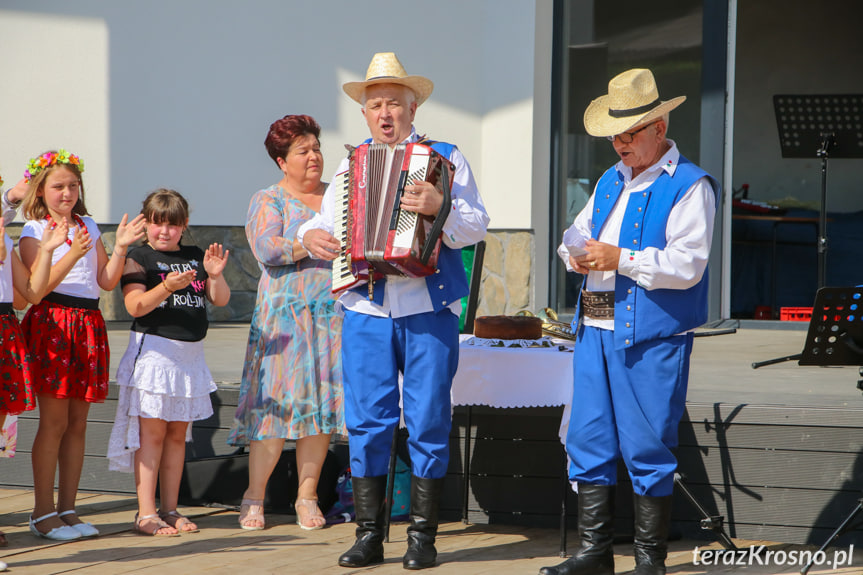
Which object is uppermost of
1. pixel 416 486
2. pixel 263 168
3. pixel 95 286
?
pixel 263 168

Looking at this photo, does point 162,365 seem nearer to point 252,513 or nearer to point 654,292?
point 252,513

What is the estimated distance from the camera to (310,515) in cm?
393

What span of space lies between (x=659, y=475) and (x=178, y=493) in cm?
210

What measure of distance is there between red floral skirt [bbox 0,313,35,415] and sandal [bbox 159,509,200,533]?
737 millimetres

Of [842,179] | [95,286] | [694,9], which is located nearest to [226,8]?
[694,9]

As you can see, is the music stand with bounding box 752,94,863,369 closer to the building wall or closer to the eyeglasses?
the building wall

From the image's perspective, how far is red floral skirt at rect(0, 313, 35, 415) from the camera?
11.2 feet

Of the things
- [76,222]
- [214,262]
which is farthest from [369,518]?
[76,222]

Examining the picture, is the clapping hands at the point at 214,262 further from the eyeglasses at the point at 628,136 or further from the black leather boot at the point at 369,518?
the eyeglasses at the point at 628,136

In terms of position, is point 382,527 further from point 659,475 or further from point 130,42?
point 130,42

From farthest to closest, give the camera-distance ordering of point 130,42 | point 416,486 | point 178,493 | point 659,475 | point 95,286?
point 130,42 < point 178,493 < point 95,286 < point 416,486 < point 659,475

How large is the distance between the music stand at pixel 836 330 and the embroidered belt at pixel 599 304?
0.74 metres

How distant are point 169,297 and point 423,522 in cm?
135

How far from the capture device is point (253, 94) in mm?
7926
